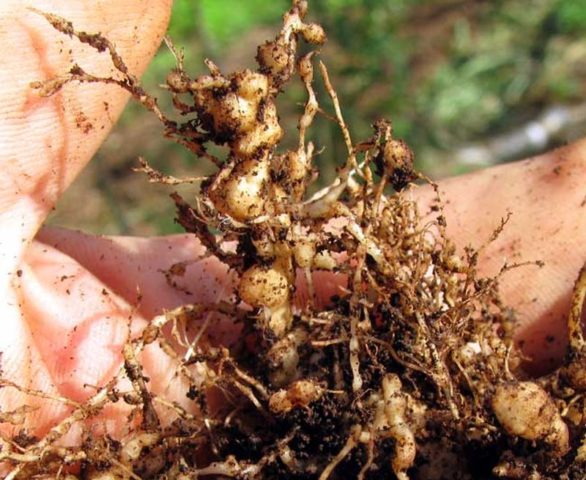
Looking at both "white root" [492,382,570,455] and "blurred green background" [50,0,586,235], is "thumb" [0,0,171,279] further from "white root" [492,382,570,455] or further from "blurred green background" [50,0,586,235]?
"blurred green background" [50,0,586,235]

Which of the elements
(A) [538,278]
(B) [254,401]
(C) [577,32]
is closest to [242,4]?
(C) [577,32]

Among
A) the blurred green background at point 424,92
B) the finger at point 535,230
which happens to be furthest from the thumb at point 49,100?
the blurred green background at point 424,92

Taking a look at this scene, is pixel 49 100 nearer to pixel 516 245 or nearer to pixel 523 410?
pixel 523 410

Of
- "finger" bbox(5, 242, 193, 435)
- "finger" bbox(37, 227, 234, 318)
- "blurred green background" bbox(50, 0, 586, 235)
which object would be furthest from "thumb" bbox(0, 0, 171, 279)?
"blurred green background" bbox(50, 0, 586, 235)

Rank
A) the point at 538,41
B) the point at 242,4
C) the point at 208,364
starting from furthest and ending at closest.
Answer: the point at 242,4
the point at 538,41
the point at 208,364

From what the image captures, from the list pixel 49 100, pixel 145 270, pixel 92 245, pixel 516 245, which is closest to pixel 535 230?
pixel 516 245

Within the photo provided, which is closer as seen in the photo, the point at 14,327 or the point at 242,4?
the point at 14,327

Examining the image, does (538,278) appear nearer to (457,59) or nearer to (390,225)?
(390,225)
